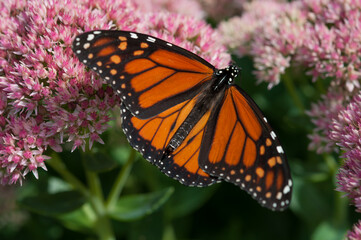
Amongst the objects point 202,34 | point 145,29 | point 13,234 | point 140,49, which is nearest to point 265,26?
point 202,34

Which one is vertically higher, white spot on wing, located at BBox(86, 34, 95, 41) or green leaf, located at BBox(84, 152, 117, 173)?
white spot on wing, located at BBox(86, 34, 95, 41)

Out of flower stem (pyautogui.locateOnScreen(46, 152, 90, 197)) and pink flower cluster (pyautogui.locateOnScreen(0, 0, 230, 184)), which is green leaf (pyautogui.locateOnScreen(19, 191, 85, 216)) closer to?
flower stem (pyautogui.locateOnScreen(46, 152, 90, 197))

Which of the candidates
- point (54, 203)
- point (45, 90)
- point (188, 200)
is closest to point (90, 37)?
point (45, 90)

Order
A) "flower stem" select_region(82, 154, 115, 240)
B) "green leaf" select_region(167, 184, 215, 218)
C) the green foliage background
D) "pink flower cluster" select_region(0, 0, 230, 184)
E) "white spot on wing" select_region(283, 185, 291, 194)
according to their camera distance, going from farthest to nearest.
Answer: "green leaf" select_region(167, 184, 215, 218) → the green foliage background → "flower stem" select_region(82, 154, 115, 240) → "pink flower cluster" select_region(0, 0, 230, 184) → "white spot on wing" select_region(283, 185, 291, 194)

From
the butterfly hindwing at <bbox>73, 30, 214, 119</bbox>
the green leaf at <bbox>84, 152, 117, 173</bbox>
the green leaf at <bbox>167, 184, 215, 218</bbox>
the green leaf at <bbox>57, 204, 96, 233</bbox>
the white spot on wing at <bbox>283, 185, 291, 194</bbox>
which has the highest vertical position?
the butterfly hindwing at <bbox>73, 30, 214, 119</bbox>

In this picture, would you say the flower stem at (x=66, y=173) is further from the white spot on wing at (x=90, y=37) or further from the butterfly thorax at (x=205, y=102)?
the white spot on wing at (x=90, y=37)


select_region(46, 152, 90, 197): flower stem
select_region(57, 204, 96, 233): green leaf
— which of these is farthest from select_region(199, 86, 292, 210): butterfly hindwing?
select_region(57, 204, 96, 233): green leaf
